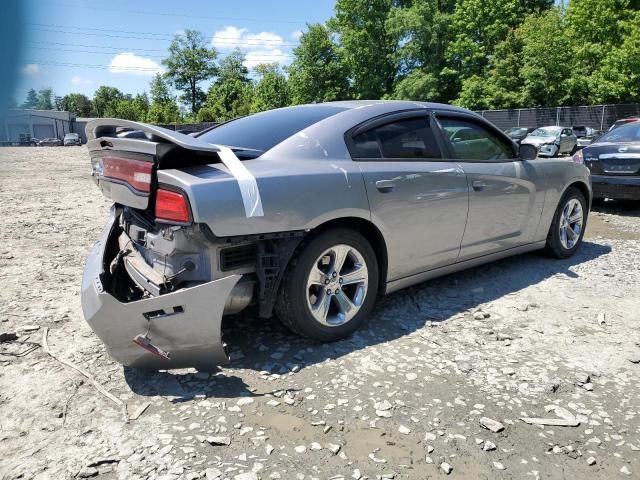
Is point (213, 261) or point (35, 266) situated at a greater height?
point (213, 261)

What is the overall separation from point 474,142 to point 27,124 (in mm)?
3831

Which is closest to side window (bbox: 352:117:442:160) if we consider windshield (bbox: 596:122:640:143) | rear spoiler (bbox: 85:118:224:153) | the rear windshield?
the rear windshield

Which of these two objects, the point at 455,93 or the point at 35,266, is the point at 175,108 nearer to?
the point at 455,93

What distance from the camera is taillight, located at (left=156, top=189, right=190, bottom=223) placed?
8.30 feet

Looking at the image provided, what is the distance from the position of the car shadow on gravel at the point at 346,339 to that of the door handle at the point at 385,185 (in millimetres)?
946

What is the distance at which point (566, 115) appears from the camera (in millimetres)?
30016

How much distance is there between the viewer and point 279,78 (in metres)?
53.7

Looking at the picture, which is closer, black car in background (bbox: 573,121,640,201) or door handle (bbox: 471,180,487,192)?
door handle (bbox: 471,180,487,192)

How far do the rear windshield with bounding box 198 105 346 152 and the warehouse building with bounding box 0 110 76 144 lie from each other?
2262 millimetres

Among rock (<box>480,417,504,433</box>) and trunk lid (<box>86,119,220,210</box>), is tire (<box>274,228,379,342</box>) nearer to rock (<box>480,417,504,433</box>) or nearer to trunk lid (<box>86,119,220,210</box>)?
trunk lid (<box>86,119,220,210</box>)

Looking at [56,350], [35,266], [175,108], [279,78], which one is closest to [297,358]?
[56,350]

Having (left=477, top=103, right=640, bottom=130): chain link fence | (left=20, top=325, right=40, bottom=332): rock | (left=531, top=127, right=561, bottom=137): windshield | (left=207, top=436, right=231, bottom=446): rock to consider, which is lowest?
(left=207, top=436, right=231, bottom=446): rock

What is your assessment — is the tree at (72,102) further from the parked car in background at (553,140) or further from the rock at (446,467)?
the parked car in background at (553,140)

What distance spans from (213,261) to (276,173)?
1.98 ft
